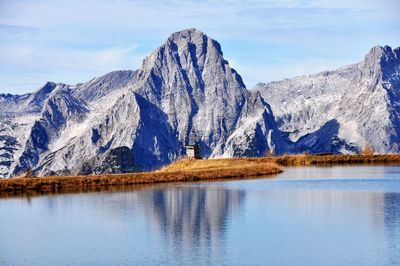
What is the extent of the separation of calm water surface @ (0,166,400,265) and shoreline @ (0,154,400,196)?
900 centimetres

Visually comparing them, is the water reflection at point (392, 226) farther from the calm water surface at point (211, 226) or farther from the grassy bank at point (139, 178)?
the grassy bank at point (139, 178)

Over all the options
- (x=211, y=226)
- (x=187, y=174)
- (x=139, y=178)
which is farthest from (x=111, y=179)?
(x=211, y=226)

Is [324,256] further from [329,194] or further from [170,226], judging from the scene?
[329,194]

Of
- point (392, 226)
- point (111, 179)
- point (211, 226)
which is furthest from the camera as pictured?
point (111, 179)

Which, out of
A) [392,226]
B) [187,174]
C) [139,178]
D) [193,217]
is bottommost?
[392,226]

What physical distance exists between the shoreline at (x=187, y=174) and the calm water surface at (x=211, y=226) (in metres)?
9.00

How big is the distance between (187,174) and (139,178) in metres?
7.50

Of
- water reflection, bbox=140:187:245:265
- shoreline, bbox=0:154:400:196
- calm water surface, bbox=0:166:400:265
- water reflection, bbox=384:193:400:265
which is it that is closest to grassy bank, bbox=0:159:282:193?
shoreline, bbox=0:154:400:196

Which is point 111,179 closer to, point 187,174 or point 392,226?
point 187,174

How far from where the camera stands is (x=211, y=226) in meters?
60.2

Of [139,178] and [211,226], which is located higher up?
[139,178]

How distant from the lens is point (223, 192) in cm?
8631

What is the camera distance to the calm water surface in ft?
158

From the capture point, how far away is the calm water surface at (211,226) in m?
48.1
